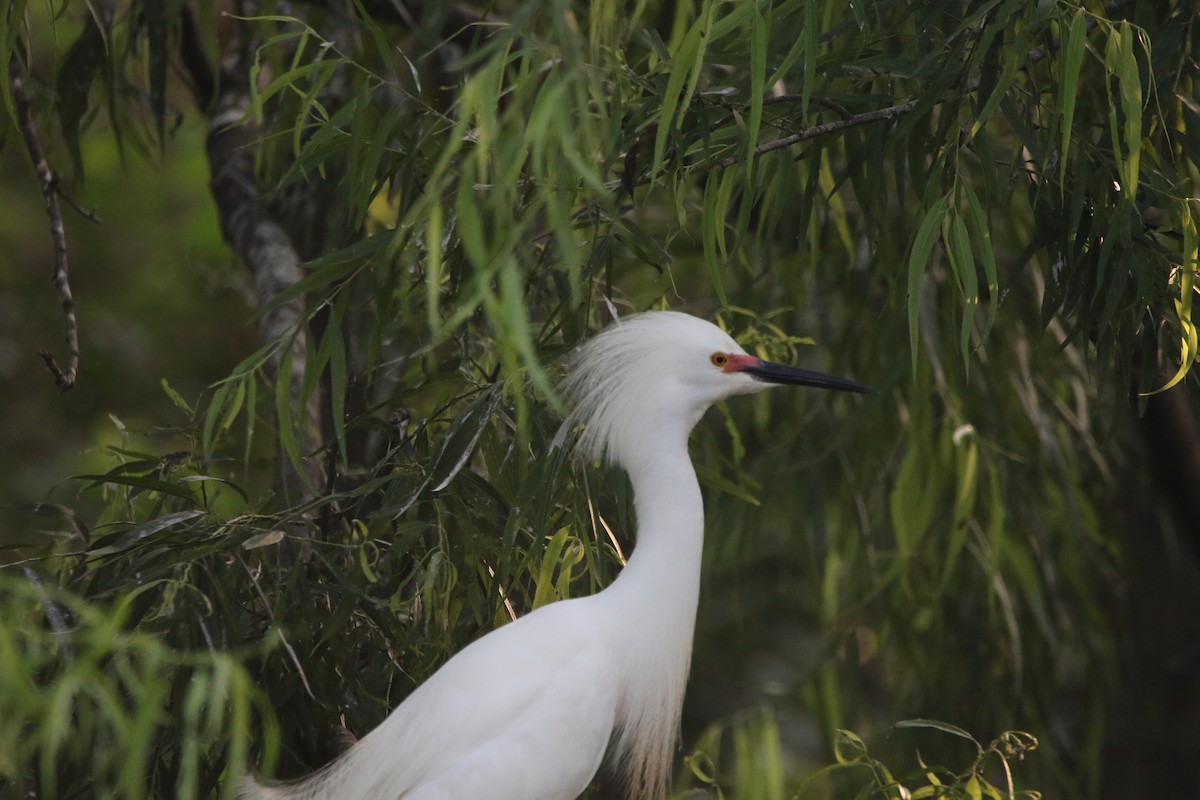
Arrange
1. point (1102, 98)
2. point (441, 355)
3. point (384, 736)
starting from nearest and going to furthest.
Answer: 1. point (384, 736)
2. point (1102, 98)
3. point (441, 355)

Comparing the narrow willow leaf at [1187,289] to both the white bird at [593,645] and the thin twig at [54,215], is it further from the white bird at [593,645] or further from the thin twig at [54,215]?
the thin twig at [54,215]

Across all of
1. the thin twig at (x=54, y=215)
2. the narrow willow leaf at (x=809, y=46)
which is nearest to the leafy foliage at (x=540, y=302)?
the narrow willow leaf at (x=809, y=46)

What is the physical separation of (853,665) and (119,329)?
321 cm

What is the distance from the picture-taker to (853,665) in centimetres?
284

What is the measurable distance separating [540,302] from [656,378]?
397 millimetres

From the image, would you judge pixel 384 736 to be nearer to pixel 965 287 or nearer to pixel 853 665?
pixel 965 287

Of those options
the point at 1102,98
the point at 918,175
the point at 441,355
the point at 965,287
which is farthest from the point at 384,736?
the point at 1102,98

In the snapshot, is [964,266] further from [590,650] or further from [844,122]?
[590,650]

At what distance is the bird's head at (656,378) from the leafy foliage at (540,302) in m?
0.06

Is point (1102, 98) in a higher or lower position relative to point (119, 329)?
higher

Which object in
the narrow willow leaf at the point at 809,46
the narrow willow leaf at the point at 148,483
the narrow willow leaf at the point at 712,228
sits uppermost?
the narrow willow leaf at the point at 809,46

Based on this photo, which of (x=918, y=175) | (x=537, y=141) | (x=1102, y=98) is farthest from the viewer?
(x=1102, y=98)

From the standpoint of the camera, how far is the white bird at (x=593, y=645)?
1498 millimetres

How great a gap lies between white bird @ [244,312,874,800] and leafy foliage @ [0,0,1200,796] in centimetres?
7
